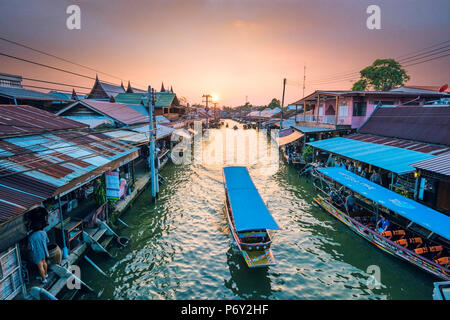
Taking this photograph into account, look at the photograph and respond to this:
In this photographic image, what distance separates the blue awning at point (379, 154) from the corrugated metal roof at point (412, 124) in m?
2.14

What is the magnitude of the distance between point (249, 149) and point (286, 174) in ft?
47.4

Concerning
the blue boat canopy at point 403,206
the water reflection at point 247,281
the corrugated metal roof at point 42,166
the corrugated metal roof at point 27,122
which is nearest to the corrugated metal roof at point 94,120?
the corrugated metal roof at point 27,122

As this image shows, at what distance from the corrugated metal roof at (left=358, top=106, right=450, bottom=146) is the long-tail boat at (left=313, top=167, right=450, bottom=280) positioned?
699cm

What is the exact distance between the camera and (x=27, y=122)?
12539 millimetres

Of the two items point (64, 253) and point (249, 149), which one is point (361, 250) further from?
point (249, 149)

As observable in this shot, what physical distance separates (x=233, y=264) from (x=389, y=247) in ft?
22.8

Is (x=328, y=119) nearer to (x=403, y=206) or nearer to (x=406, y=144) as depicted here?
(x=406, y=144)

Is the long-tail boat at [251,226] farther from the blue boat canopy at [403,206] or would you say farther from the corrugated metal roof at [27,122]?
the corrugated metal roof at [27,122]

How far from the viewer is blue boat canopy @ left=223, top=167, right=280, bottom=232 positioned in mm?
A: 10195

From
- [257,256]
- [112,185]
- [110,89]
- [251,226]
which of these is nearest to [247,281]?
[257,256]

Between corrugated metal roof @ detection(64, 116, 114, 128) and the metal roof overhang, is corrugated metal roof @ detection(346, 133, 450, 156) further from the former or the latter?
corrugated metal roof @ detection(64, 116, 114, 128)

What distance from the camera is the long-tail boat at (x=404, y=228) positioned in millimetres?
9031
